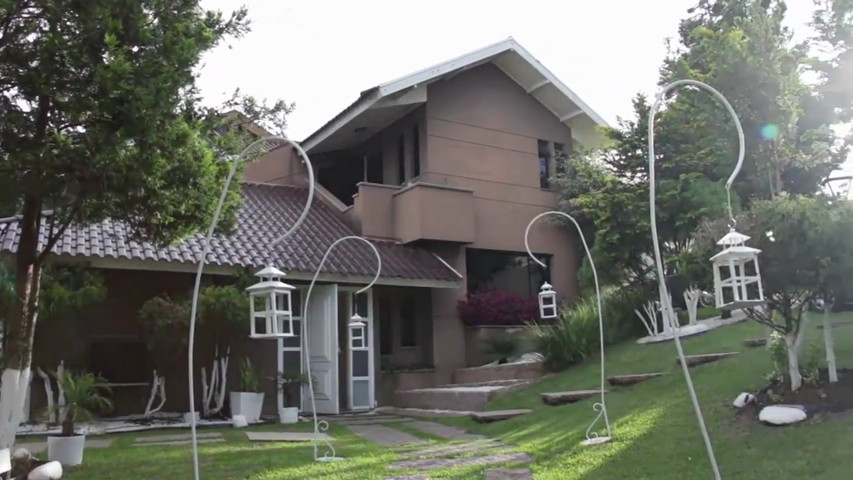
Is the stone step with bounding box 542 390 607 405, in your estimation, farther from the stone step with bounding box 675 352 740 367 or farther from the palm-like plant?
the palm-like plant

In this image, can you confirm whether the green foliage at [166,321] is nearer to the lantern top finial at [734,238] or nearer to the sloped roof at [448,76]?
the sloped roof at [448,76]

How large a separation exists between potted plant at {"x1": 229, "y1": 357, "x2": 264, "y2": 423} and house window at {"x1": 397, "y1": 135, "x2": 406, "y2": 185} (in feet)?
23.2

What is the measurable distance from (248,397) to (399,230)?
223 inches

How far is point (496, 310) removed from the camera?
54.1ft

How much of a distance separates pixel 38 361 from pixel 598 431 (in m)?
9.13

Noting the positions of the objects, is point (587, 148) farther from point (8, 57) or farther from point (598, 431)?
point (8, 57)

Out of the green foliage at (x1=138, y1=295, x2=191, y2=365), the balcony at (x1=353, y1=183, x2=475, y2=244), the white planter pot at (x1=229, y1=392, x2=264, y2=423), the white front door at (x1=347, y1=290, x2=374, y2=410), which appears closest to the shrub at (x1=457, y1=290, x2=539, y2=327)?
the balcony at (x1=353, y1=183, x2=475, y2=244)

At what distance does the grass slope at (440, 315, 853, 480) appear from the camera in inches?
260

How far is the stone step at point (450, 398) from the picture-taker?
42.0ft

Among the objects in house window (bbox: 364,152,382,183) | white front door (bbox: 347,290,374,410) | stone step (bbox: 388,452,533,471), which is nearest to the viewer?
stone step (bbox: 388,452,533,471)

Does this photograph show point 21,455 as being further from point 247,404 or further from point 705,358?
point 705,358

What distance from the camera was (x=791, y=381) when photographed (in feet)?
25.8

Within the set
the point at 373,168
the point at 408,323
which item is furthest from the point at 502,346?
the point at 373,168

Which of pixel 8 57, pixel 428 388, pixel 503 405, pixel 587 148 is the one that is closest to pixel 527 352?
pixel 428 388
